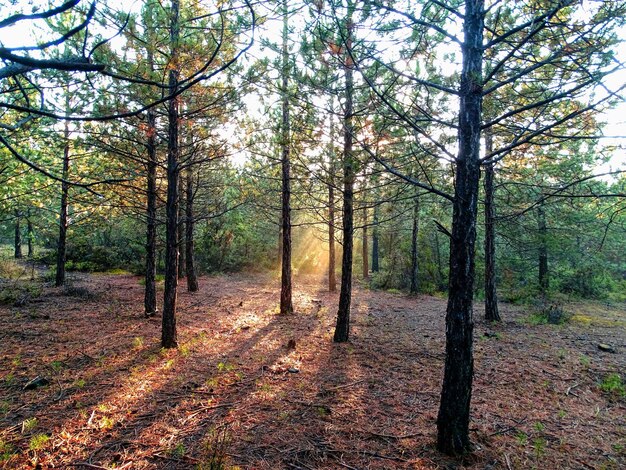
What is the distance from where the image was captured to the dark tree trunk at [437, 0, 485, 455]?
3654 millimetres

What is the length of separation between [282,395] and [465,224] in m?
3.70

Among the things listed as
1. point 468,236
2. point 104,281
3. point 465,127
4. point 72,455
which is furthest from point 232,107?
point 104,281

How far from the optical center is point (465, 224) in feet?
12.0

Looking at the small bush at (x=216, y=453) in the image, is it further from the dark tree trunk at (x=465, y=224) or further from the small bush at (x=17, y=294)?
the small bush at (x=17, y=294)

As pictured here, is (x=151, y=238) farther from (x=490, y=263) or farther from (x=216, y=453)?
(x=490, y=263)

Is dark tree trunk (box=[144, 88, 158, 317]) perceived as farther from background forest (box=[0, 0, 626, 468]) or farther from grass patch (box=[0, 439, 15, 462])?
grass patch (box=[0, 439, 15, 462])

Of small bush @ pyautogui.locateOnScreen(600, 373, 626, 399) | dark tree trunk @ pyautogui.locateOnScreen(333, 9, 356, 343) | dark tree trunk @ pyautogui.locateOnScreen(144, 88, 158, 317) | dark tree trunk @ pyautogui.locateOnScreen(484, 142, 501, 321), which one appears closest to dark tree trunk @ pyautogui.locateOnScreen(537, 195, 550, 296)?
dark tree trunk @ pyautogui.locateOnScreen(484, 142, 501, 321)

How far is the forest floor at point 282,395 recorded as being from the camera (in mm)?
3762

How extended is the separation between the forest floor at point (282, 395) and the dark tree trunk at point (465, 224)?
968 mm

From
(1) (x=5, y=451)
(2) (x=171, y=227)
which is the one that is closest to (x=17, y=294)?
(2) (x=171, y=227)

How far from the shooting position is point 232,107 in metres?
7.46

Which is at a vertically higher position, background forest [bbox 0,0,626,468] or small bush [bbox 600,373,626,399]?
background forest [bbox 0,0,626,468]

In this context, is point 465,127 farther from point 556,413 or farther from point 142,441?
point 142,441

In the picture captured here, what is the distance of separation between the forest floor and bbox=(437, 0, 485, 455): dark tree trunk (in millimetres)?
968
